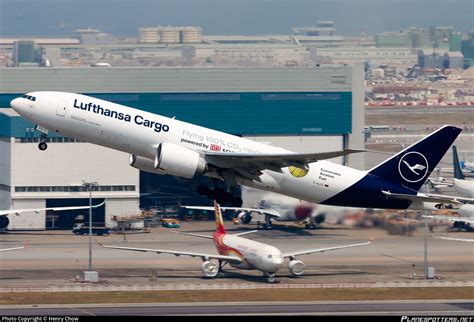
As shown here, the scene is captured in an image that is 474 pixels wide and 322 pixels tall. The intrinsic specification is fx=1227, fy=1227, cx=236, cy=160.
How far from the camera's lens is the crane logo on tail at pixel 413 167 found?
6656cm

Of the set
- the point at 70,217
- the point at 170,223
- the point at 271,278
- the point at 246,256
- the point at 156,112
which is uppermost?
the point at 156,112

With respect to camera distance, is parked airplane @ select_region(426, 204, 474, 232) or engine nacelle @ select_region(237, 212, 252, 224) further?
engine nacelle @ select_region(237, 212, 252, 224)

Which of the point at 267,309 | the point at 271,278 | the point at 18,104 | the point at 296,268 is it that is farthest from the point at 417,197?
the point at 18,104

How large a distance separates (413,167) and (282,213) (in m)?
26.3

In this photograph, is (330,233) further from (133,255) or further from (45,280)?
(45,280)

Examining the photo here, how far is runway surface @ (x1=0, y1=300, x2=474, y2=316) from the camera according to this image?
68562mm

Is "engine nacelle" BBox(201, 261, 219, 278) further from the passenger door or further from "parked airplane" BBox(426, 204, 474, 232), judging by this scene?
the passenger door

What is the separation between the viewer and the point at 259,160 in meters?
61.8

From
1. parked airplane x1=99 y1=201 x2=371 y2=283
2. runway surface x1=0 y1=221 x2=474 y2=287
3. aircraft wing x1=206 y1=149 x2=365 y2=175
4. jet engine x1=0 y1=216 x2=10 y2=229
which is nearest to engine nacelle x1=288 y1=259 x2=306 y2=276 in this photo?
parked airplane x1=99 y1=201 x2=371 y2=283

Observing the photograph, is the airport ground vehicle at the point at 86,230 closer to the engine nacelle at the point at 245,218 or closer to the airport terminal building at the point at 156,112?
the airport terminal building at the point at 156,112

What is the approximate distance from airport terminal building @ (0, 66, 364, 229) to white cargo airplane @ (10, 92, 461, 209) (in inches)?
1923

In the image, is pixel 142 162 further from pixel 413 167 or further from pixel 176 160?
pixel 413 167

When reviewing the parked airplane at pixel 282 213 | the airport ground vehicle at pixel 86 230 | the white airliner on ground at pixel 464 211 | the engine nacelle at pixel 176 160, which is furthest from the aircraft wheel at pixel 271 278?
the airport ground vehicle at pixel 86 230

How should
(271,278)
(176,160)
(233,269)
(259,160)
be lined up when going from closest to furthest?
1. (176,160)
2. (259,160)
3. (271,278)
4. (233,269)
